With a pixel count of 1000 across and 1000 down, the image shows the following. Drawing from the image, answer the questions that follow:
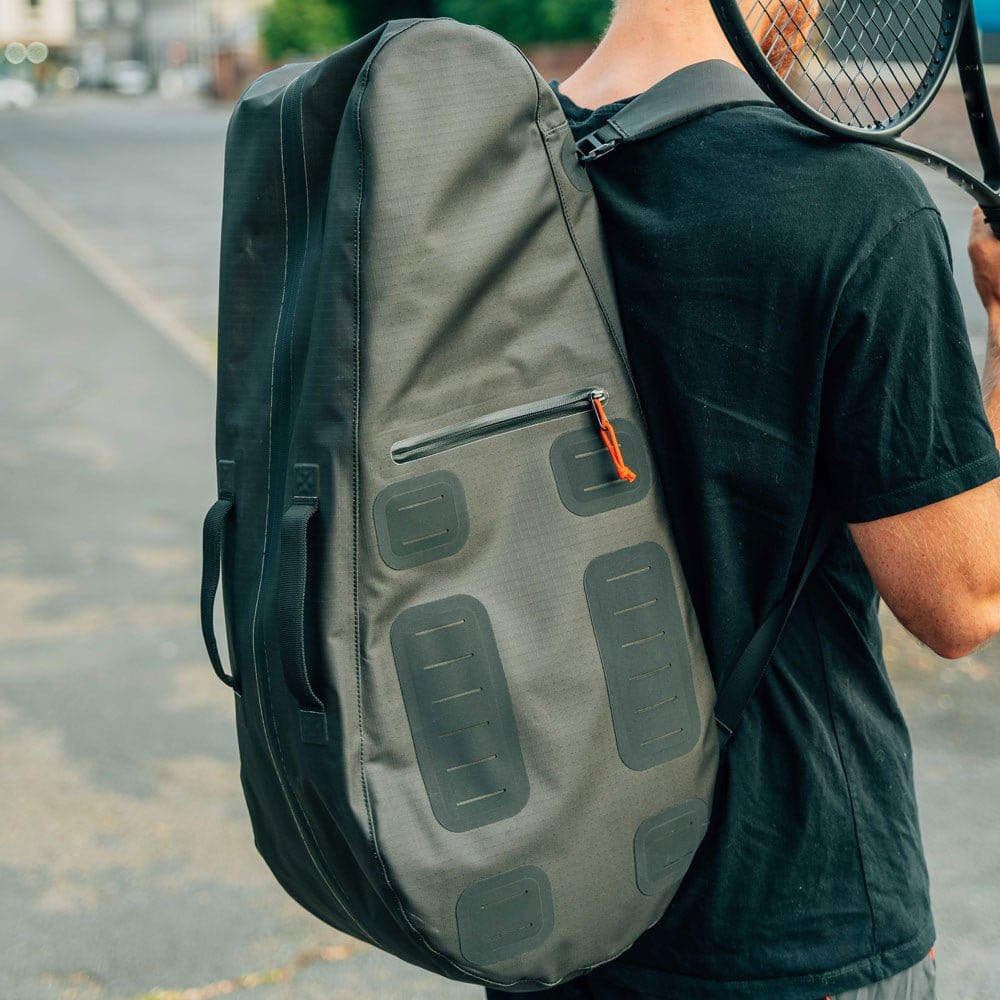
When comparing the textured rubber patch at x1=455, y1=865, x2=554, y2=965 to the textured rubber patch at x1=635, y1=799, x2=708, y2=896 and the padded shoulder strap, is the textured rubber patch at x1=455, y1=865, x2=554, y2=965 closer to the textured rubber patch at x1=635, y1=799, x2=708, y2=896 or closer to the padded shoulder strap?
the textured rubber patch at x1=635, y1=799, x2=708, y2=896

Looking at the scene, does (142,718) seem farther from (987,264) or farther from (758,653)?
(987,264)

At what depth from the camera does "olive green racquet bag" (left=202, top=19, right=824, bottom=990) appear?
1.18m

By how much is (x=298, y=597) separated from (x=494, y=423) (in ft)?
0.77

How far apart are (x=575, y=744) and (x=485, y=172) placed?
0.52 metres

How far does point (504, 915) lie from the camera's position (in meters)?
1.22

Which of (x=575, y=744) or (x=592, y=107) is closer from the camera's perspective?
(x=575, y=744)

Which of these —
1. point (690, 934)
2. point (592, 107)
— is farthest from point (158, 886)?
point (592, 107)

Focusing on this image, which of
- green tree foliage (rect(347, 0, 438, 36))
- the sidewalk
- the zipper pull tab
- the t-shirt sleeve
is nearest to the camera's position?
the t-shirt sleeve

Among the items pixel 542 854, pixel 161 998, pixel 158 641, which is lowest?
pixel 158 641

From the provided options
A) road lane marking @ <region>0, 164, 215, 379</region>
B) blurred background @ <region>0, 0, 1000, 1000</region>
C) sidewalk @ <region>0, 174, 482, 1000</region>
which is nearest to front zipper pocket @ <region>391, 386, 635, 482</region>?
blurred background @ <region>0, 0, 1000, 1000</region>

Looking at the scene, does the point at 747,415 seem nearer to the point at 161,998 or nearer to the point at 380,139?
the point at 380,139

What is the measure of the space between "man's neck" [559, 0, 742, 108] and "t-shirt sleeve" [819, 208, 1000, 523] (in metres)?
0.31

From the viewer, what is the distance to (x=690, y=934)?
4.34ft

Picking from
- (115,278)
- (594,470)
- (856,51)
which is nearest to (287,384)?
(594,470)
